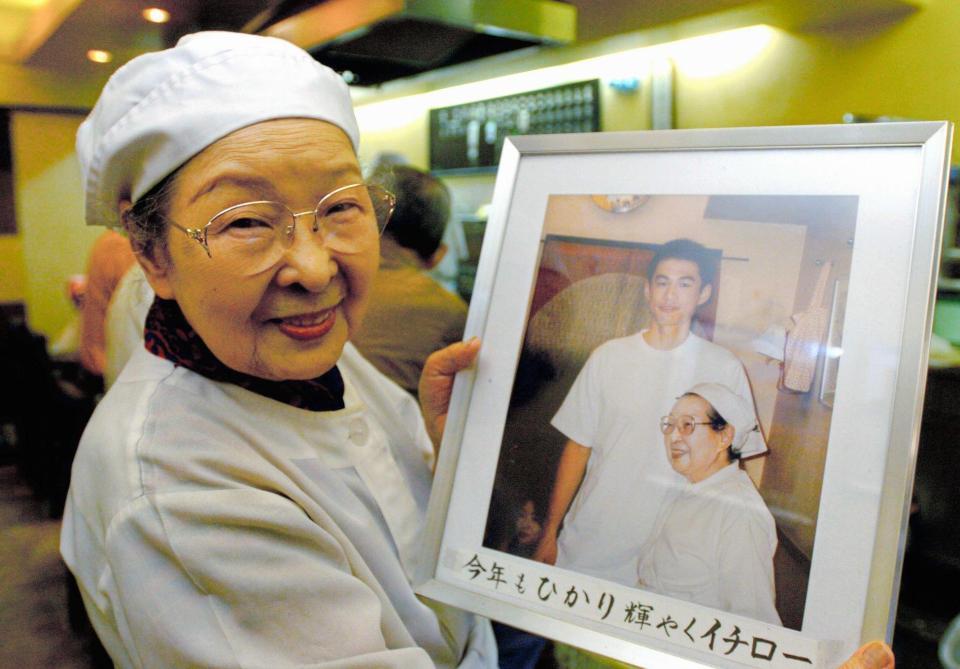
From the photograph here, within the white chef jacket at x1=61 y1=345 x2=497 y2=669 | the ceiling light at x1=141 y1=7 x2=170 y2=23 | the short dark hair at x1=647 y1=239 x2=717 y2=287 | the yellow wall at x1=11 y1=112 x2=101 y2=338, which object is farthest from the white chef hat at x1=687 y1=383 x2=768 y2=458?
the ceiling light at x1=141 y1=7 x2=170 y2=23

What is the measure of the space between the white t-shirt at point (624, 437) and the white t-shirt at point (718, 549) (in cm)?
2

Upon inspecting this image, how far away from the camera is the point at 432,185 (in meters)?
2.01

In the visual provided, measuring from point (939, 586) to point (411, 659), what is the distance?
1.13 m

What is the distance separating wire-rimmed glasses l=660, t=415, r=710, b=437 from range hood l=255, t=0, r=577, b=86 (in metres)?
1.36

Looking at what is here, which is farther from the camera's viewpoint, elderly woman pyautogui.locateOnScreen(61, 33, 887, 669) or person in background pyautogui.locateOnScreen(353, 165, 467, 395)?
person in background pyautogui.locateOnScreen(353, 165, 467, 395)

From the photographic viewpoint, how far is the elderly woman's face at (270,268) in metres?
0.73

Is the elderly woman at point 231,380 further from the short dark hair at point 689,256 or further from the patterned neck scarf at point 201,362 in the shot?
the short dark hair at point 689,256

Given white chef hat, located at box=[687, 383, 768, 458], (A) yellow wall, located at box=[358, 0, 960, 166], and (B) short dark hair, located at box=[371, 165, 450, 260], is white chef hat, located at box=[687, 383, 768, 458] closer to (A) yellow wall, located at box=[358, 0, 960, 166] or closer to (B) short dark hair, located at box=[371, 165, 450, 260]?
(A) yellow wall, located at box=[358, 0, 960, 166]

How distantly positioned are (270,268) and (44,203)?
2.20ft

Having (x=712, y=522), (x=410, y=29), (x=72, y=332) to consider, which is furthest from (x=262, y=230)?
(x=410, y=29)

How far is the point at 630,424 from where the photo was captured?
77 centimetres

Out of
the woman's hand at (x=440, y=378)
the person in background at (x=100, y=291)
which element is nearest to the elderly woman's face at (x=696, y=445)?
the woman's hand at (x=440, y=378)

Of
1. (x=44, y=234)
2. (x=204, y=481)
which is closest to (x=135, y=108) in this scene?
(x=204, y=481)

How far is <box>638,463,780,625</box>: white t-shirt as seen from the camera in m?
0.67
